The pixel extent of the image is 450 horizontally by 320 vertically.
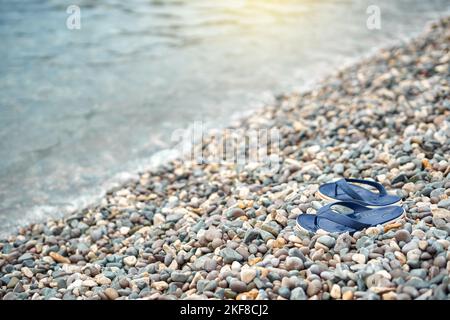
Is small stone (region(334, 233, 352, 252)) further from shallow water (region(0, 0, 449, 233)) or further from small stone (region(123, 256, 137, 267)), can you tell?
shallow water (region(0, 0, 449, 233))

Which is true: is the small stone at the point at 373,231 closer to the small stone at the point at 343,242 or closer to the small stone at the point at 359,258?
the small stone at the point at 343,242

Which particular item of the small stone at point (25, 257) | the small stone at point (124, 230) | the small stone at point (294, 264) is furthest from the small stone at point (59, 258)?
the small stone at point (294, 264)

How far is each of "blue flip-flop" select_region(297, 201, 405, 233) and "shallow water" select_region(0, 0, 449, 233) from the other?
2.90 m

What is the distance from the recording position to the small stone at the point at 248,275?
3104 mm

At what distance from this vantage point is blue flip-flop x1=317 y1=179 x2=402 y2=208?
3.91 metres

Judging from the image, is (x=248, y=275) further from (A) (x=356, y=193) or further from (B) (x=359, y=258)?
(A) (x=356, y=193)

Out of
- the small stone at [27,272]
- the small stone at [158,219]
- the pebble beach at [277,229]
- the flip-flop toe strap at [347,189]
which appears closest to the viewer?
the pebble beach at [277,229]

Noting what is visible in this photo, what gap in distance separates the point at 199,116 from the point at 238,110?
634 millimetres

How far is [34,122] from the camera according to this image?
7504 millimetres

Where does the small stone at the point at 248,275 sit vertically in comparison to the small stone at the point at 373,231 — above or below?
below

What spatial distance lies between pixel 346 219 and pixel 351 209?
15.0 inches

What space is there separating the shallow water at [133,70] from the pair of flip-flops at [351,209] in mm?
2883

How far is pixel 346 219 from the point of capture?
11.7 feet
